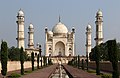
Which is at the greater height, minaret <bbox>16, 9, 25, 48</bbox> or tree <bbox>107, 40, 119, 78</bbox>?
minaret <bbox>16, 9, 25, 48</bbox>

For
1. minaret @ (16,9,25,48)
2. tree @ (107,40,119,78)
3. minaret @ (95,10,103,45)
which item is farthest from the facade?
tree @ (107,40,119,78)

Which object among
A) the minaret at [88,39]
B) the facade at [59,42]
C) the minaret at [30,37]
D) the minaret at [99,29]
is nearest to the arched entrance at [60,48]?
the facade at [59,42]

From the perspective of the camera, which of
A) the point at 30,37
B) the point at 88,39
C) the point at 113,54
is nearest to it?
the point at 113,54

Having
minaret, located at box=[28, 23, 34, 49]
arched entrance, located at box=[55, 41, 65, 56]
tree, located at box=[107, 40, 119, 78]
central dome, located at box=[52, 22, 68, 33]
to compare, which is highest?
central dome, located at box=[52, 22, 68, 33]

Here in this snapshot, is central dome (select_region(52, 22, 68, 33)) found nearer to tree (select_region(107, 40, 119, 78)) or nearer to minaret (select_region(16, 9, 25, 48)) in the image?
minaret (select_region(16, 9, 25, 48))

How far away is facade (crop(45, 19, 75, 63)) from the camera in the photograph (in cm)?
9281

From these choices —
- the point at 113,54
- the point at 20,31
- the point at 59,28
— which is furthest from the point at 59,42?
the point at 113,54

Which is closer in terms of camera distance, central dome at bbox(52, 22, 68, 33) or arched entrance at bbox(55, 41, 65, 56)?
arched entrance at bbox(55, 41, 65, 56)

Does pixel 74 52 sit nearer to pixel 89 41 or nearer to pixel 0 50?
pixel 89 41

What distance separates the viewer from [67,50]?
9231 centimetres

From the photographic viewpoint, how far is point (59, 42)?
9375 centimetres

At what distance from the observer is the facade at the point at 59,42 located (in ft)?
305

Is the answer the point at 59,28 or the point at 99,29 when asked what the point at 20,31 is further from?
the point at 59,28

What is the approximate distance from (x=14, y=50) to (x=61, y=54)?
124 feet
